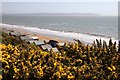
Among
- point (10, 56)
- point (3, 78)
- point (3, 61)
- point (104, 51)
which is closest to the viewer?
point (3, 78)

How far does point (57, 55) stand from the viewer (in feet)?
89.5

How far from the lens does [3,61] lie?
77.8ft

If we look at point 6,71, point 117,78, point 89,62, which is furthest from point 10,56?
point 117,78

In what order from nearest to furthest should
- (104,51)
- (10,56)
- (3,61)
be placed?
(3,61) < (10,56) < (104,51)

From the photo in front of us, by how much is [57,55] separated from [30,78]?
631 centimetres

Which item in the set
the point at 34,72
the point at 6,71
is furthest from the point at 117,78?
the point at 6,71

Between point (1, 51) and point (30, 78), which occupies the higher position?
point (1, 51)

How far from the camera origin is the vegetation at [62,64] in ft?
71.3

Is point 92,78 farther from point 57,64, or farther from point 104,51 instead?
point 104,51

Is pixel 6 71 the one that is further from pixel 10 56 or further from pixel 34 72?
pixel 10 56

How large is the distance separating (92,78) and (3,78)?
22.3ft

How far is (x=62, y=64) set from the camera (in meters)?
24.4

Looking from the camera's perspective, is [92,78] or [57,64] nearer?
[92,78]

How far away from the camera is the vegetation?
2172cm
